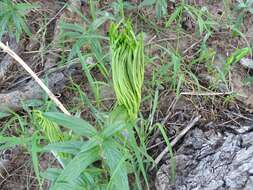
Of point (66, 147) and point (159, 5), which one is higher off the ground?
point (159, 5)

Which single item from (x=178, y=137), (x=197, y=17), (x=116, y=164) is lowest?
(x=178, y=137)

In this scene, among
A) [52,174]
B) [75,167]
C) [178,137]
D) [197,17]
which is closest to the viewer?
[75,167]

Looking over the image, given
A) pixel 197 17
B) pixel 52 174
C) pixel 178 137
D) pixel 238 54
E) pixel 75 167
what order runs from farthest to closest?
pixel 197 17 → pixel 238 54 → pixel 178 137 → pixel 52 174 → pixel 75 167

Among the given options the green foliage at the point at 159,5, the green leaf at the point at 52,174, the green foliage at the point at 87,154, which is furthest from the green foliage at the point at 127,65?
the green foliage at the point at 159,5

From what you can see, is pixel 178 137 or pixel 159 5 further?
pixel 159 5

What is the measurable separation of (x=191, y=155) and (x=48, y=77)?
27.0 inches

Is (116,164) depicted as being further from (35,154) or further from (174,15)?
(174,15)

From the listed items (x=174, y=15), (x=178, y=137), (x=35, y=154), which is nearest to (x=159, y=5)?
(x=174, y=15)

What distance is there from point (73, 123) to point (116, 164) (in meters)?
0.16

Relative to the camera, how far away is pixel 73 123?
1.19m

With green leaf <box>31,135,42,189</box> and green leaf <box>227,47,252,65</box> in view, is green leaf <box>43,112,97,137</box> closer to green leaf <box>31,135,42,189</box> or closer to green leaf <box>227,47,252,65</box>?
green leaf <box>31,135,42,189</box>

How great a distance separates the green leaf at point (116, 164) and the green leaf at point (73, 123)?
58mm

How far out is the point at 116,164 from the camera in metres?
1.15

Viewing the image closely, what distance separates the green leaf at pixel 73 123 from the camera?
117 centimetres
